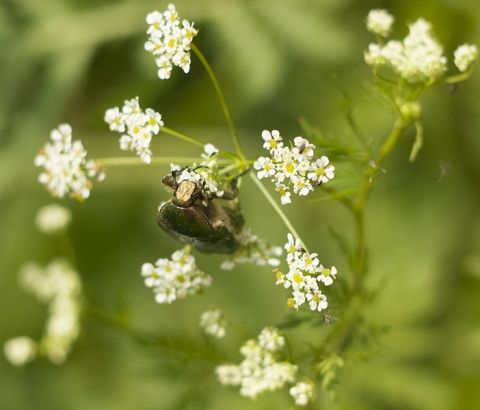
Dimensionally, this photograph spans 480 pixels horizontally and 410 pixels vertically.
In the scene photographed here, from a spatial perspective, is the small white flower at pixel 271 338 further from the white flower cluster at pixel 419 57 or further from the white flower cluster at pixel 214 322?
the white flower cluster at pixel 419 57

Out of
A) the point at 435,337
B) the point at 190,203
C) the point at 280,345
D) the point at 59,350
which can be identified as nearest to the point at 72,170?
the point at 190,203

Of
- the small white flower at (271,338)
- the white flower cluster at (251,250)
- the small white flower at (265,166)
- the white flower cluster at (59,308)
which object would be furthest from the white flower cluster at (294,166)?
the white flower cluster at (59,308)

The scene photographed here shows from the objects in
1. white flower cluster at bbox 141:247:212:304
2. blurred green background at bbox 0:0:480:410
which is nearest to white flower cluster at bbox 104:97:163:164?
white flower cluster at bbox 141:247:212:304

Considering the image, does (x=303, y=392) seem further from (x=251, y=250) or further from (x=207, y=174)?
(x=207, y=174)

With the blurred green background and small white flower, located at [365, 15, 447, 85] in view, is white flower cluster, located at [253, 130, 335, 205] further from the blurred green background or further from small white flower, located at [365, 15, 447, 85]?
the blurred green background

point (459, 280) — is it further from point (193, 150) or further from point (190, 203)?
point (190, 203)
